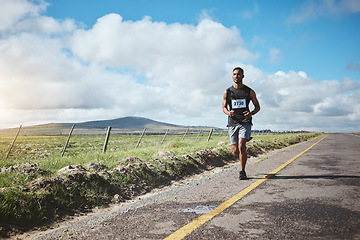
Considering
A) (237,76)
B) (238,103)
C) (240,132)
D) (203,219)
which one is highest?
(237,76)

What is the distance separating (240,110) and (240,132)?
1.60 feet

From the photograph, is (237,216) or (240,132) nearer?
(237,216)

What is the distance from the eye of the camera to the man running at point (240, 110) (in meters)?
6.01

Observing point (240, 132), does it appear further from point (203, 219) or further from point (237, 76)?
point (203, 219)

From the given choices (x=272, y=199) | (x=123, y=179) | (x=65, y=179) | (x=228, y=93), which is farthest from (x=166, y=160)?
(x=272, y=199)

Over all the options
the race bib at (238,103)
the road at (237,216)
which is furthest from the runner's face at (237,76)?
the road at (237,216)

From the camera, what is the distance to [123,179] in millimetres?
5691

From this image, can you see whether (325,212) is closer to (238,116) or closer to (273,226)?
(273,226)

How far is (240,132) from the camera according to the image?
6066 mm

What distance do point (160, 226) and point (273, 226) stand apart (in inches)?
49.3

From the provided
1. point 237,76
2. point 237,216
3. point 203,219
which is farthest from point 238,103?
point 203,219

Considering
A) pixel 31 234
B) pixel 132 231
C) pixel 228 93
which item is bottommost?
pixel 31 234

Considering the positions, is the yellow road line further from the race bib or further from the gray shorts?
the race bib

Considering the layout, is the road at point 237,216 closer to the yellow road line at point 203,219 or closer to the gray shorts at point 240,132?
the yellow road line at point 203,219
